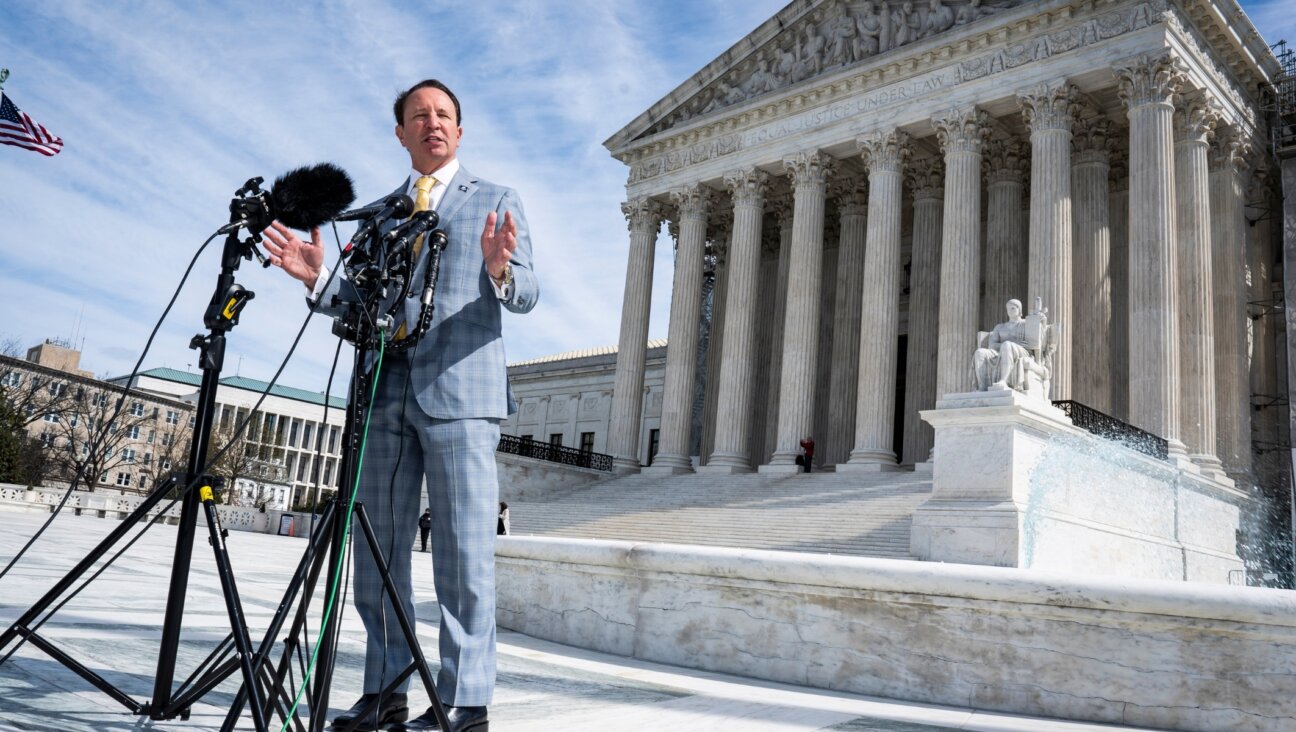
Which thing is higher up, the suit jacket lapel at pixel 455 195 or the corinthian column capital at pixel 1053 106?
the corinthian column capital at pixel 1053 106

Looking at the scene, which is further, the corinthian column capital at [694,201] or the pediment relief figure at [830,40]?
the corinthian column capital at [694,201]

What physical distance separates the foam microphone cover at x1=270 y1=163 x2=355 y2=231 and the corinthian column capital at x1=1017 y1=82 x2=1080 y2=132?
25.5 m

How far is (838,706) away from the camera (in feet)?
17.1

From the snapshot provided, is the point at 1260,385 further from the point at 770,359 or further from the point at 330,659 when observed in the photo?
the point at 330,659

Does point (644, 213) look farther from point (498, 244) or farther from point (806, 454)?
point (498, 244)

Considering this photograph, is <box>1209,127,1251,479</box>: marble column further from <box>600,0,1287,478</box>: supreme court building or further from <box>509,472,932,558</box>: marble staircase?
<box>509,472,932,558</box>: marble staircase

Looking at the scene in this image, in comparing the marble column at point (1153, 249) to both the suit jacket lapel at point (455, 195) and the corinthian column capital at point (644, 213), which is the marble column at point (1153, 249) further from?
the suit jacket lapel at point (455, 195)

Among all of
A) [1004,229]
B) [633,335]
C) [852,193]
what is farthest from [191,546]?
[852,193]

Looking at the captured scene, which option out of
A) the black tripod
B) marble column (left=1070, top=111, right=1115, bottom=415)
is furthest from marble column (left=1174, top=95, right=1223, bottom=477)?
the black tripod

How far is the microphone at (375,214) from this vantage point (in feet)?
11.8

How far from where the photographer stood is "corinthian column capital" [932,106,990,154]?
90.6 ft

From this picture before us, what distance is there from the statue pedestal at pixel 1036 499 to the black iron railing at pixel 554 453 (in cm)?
1899

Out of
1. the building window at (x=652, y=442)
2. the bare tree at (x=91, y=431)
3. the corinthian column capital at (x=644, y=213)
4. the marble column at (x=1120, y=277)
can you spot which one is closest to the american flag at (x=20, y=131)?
the corinthian column capital at (x=644, y=213)

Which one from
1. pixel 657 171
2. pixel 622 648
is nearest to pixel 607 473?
pixel 657 171
